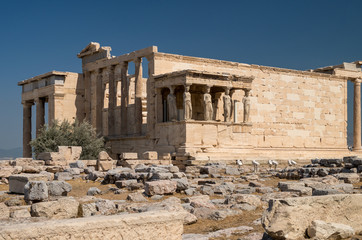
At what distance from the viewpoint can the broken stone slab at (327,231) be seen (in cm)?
560

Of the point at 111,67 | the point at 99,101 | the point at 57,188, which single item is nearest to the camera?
the point at 57,188

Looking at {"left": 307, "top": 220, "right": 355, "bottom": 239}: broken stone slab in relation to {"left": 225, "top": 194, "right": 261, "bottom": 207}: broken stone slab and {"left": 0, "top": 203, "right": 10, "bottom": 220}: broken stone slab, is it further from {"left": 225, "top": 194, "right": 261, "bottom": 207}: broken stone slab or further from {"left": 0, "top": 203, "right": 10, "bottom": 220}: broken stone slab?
{"left": 0, "top": 203, "right": 10, "bottom": 220}: broken stone slab

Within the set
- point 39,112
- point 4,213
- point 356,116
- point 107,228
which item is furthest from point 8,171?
point 356,116

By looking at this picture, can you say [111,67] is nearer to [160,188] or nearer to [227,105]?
[227,105]

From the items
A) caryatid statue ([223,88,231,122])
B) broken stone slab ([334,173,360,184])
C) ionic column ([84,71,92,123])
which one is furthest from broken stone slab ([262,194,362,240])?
ionic column ([84,71,92,123])

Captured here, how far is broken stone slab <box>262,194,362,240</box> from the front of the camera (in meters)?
5.64

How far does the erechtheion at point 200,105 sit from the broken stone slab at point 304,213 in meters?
13.4

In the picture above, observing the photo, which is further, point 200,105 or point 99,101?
point 99,101

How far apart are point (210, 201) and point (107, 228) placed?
4.64m

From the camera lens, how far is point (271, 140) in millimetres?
26562

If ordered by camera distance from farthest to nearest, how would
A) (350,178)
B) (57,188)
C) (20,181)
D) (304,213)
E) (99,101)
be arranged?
(99,101) < (350,178) < (20,181) < (57,188) < (304,213)

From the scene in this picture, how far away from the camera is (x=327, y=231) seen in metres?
5.61

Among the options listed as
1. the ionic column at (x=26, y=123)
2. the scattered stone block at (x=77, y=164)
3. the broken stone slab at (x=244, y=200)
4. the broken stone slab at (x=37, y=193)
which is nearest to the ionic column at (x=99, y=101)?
the ionic column at (x=26, y=123)

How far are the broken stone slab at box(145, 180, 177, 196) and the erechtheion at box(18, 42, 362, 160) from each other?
8609 millimetres
